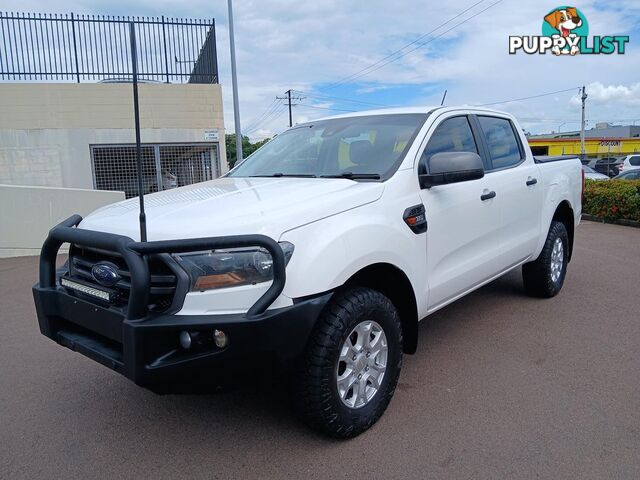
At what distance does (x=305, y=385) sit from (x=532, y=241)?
3081 millimetres

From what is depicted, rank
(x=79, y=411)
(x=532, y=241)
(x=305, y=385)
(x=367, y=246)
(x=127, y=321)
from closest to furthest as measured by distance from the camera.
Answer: (x=127, y=321) < (x=305, y=385) < (x=367, y=246) < (x=79, y=411) < (x=532, y=241)

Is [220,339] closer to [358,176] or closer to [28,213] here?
[358,176]

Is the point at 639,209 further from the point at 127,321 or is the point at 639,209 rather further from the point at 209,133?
the point at 127,321

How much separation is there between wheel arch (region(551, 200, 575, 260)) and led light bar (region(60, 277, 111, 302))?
4.38 m

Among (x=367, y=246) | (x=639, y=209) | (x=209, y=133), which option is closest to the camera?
(x=367, y=246)

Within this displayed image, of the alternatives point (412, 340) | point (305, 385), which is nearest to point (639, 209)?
point (412, 340)

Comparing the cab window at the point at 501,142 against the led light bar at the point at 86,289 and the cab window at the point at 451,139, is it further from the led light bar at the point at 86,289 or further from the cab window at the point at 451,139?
the led light bar at the point at 86,289

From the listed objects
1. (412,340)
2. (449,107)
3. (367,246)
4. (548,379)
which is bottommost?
(548,379)

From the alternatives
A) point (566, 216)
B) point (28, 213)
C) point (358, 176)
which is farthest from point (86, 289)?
point (28, 213)

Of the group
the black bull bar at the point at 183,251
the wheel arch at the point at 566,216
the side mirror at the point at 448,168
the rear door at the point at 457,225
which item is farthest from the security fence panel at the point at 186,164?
the black bull bar at the point at 183,251

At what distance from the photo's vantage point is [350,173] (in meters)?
3.41

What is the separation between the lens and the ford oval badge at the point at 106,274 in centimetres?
258

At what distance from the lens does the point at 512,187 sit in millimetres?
4441

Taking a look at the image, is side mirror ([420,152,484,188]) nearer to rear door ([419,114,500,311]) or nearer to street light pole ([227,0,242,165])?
rear door ([419,114,500,311])
